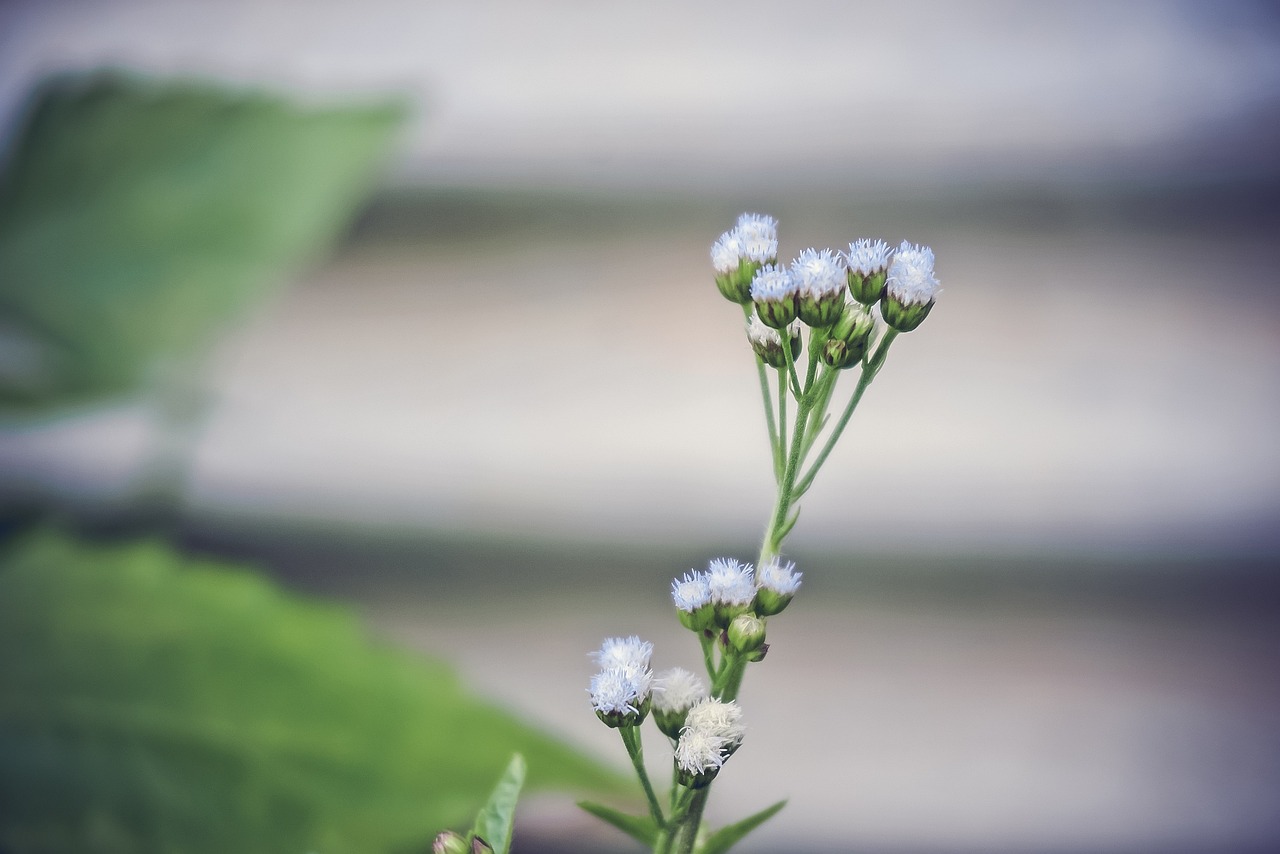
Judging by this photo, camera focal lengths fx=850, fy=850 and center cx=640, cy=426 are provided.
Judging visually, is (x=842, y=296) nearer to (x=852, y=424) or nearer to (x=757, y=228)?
(x=757, y=228)

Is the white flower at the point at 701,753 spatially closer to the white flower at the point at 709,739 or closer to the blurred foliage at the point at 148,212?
the white flower at the point at 709,739

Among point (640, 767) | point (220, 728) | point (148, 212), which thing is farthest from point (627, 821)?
point (148, 212)

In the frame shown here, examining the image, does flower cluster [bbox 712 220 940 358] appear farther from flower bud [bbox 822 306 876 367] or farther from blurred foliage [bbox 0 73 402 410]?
blurred foliage [bbox 0 73 402 410]

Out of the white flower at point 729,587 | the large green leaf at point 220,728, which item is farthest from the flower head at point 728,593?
the large green leaf at point 220,728

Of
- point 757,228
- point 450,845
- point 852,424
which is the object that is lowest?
point 450,845

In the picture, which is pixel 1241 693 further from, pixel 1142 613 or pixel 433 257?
pixel 433 257

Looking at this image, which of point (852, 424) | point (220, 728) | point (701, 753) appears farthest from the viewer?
point (852, 424)

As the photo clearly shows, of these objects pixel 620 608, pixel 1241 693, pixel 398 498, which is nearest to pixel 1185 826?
pixel 1241 693
